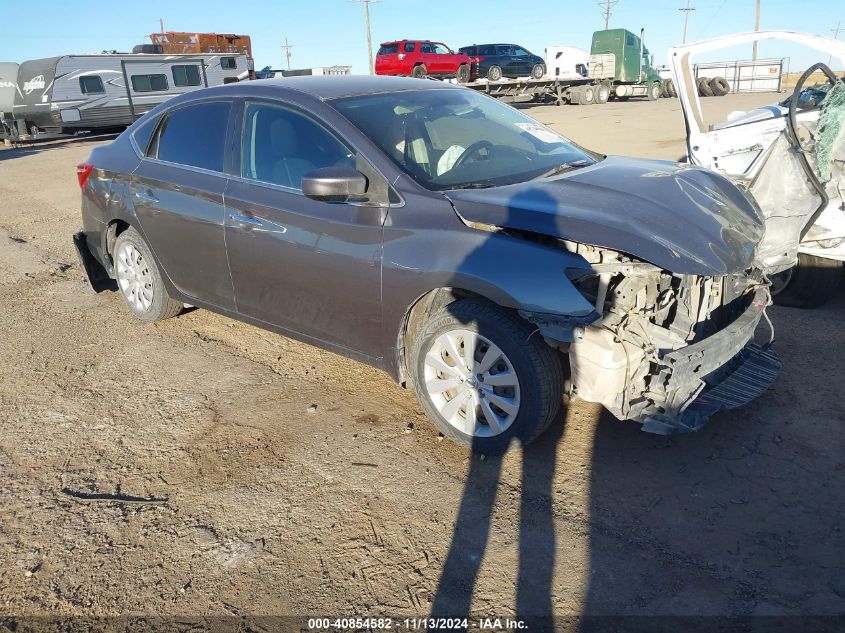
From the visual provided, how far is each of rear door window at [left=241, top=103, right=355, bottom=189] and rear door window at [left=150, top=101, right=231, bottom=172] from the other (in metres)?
0.24

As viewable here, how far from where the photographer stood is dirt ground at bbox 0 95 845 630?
2584 millimetres

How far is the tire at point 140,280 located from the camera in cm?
499

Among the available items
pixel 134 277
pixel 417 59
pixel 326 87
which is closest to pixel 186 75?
pixel 417 59

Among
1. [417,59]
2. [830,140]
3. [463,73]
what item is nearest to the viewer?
[830,140]

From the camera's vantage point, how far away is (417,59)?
26938mm

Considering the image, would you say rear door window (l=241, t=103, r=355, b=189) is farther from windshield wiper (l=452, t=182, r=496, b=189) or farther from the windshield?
A: windshield wiper (l=452, t=182, r=496, b=189)

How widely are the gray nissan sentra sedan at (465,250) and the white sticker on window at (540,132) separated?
23 mm

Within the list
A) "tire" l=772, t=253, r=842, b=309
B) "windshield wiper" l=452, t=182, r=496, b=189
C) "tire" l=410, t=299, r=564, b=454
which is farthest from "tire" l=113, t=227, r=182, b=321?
"tire" l=772, t=253, r=842, b=309

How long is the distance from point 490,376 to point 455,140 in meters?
1.47

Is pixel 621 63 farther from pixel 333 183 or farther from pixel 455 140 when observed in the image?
pixel 333 183

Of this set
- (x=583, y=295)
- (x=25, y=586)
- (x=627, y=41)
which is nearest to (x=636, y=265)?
(x=583, y=295)

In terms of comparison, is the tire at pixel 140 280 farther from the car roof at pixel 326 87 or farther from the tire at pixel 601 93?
the tire at pixel 601 93

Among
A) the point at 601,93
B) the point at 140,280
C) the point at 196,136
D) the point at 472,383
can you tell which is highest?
the point at 196,136

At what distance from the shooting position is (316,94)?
394 centimetres
